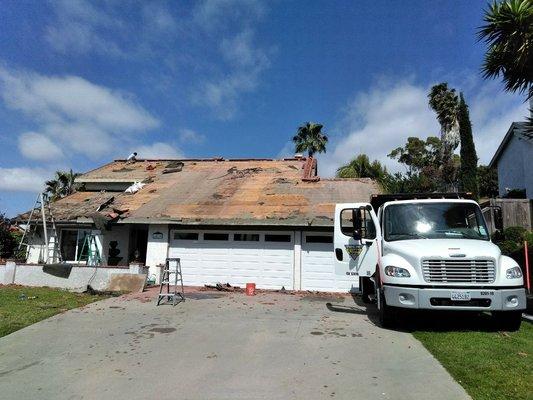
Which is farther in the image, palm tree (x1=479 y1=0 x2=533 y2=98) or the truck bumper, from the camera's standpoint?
palm tree (x1=479 y1=0 x2=533 y2=98)

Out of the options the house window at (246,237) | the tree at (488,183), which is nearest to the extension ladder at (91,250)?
the house window at (246,237)

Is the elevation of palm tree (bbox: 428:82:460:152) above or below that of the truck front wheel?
above

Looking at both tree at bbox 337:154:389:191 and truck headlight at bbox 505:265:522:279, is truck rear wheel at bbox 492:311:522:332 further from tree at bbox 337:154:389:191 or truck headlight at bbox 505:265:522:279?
tree at bbox 337:154:389:191

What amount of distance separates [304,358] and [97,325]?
4.91m

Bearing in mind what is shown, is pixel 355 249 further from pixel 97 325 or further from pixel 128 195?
pixel 128 195

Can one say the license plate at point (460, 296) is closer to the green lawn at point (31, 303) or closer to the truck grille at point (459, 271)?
the truck grille at point (459, 271)

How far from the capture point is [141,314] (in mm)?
10422

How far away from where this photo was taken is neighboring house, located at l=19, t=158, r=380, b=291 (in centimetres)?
1609

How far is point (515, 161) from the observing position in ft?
85.6

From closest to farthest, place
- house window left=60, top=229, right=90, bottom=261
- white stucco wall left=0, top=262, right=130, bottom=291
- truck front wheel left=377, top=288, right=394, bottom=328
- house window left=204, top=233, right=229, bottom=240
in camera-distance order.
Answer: truck front wheel left=377, top=288, right=394, bottom=328, white stucco wall left=0, top=262, right=130, bottom=291, house window left=204, top=233, right=229, bottom=240, house window left=60, top=229, right=90, bottom=261

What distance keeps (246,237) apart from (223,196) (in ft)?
10.4

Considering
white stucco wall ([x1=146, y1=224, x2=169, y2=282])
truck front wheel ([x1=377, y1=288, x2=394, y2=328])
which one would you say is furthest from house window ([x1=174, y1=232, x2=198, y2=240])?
truck front wheel ([x1=377, y1=288, x2=394, y2=328])

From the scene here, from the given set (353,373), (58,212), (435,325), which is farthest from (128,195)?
(353,373)

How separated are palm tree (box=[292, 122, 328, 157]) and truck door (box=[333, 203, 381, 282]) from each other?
31479 millimetres
